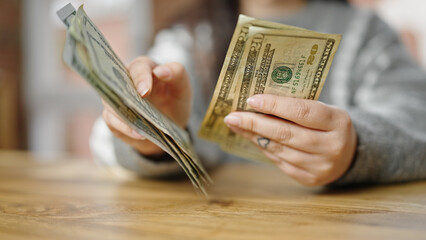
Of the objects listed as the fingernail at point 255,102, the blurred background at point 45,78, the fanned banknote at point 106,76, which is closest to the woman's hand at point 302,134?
the fingernail at point 255,102

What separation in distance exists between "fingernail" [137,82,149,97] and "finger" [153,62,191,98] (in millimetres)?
60

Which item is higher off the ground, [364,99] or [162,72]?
[162,72]

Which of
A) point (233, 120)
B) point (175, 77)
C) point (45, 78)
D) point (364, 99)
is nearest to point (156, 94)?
point (175, 77)

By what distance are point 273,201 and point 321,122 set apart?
14 cm

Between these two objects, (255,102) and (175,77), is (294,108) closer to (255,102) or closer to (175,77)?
(255,102)

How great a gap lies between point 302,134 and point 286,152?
0.17 feet

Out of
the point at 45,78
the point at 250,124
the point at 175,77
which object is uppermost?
the point at 45,78

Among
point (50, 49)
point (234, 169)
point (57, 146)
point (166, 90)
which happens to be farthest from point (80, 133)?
Result: point (166, 90)

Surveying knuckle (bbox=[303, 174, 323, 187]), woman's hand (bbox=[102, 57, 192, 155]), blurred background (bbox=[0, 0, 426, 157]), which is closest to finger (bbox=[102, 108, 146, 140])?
woman's hand (bbox=[102, 57, 192, 155])

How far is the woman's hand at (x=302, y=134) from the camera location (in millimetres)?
493

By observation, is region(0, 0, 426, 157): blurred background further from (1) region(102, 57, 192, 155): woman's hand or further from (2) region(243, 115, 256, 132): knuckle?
(2) region(243, 115, 256, 132): knuckle

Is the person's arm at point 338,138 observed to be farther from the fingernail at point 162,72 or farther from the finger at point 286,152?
the fingernail at point 162,72

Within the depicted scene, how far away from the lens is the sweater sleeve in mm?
614

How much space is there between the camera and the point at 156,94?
628 millimetres
